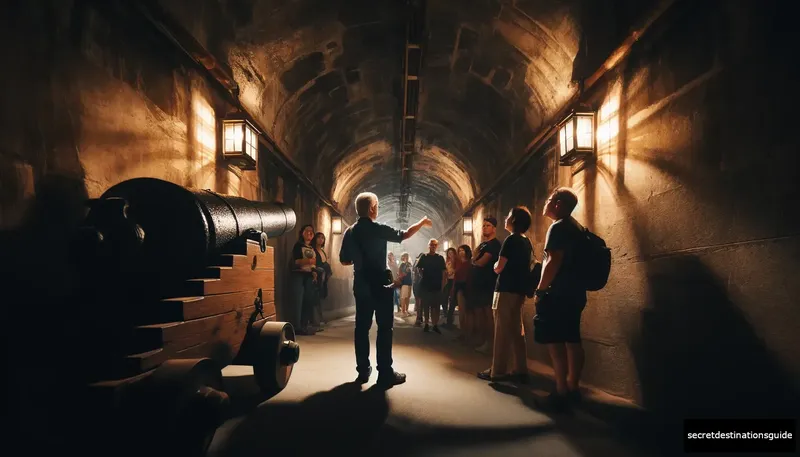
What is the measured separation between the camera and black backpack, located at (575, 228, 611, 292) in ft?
10.8

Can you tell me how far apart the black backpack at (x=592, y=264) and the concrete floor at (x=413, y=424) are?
100cm

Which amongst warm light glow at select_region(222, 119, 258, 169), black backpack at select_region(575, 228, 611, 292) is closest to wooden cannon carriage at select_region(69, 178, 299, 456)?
warm light glow at select_region(222, 119, 258, 169)

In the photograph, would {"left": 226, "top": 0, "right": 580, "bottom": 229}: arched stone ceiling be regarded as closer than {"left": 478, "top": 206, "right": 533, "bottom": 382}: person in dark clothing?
No

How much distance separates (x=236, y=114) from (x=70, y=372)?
395 cm

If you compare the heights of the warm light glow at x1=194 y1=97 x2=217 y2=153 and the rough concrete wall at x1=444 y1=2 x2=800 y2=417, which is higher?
the warm light glow at x1=194 y1=97 x2=217 y2=153

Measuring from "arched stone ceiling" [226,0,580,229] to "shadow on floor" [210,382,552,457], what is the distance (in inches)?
163

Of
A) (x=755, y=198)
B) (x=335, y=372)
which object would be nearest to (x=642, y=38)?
(x=755, y=198)

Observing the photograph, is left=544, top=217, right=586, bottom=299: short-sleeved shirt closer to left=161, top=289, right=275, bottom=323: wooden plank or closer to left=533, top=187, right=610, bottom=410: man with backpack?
left=533, top=187, right=610, bottom=410: man with backpack

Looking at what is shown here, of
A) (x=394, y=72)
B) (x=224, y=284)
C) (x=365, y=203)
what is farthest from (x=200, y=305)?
(x=394, y=72)

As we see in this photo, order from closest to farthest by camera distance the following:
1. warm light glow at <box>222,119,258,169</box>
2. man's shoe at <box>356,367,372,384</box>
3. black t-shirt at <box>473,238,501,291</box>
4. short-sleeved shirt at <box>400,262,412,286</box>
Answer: man's shoe at <box>356,367,372,384</box> → warm light glow at <box>222,119,258,169</box> → black t-shirt at <box>473,238,501,291</box> → short-sleeved shirt at <box>400,262,412,286</box>

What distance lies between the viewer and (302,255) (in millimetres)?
7469

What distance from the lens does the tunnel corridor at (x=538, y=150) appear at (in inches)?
90.0

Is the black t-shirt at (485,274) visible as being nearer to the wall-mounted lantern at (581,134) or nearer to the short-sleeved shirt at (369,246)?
the wall-mounted lantern at (581,134)

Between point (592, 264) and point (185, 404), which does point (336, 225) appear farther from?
point (185, 404)
